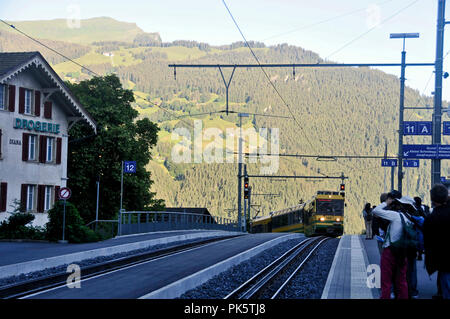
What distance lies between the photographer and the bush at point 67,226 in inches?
1063

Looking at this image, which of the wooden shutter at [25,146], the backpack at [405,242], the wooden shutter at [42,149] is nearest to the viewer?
the backpack at [405,242]

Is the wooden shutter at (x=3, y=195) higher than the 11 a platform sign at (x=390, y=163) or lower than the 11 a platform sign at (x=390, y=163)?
lower

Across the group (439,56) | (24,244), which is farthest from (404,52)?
(24,244)

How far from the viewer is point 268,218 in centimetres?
6869

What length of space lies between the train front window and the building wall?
1890cm

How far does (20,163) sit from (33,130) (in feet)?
6.70

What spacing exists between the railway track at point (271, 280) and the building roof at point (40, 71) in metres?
17.2

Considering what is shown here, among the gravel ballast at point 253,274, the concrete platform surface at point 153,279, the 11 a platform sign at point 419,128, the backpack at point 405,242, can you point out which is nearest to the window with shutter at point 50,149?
the gravel ballast at point 253,274

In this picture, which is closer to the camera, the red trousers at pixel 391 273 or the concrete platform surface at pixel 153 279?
the red trousers at pixel 391 273

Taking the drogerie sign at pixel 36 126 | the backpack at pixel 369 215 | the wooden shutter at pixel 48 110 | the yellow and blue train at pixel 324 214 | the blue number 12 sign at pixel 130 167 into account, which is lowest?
the yellow and blue train at pixel 324 214

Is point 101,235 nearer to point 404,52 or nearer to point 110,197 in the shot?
point 404,52

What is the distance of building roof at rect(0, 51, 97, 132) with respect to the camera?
115 feet

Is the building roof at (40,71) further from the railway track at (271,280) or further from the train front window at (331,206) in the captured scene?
the train front window at (331,206)

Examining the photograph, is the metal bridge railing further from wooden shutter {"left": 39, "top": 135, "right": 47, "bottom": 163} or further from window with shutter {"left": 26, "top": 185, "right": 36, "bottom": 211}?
wooden shutter {"left": 39, "top": 135, "right": 47, "bottom": 163}
